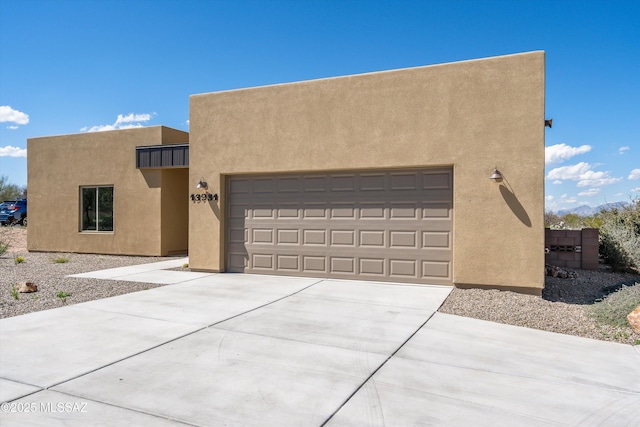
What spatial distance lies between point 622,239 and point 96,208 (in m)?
16.6

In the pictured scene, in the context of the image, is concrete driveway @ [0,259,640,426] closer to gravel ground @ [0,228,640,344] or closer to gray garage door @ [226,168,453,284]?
gravel ground @ [0,228,640,344]

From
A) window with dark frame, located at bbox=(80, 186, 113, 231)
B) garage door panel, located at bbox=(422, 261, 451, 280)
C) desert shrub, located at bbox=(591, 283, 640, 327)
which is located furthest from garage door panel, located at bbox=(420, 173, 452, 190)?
window with dark frame, located at bbox=(80, 186, 113, 231)

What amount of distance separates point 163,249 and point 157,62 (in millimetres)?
6593

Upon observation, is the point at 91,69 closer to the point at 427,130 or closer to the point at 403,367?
the point at 427,130

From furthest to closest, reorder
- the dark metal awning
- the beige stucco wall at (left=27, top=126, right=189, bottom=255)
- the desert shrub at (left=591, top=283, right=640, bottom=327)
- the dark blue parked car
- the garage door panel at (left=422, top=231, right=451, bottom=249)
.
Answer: the dark blue parked car → the beige stucco wall at (left=27, top=126, right=189, bottom=255) → the dark metal awning → the garage door panel at (left=422, top=231, right=451, bottom=249) → the desert shrub at (left=591, top=283, right=640, bottom=327)

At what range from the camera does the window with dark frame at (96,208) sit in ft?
47.8

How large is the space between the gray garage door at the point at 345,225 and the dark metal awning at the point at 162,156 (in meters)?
3.23

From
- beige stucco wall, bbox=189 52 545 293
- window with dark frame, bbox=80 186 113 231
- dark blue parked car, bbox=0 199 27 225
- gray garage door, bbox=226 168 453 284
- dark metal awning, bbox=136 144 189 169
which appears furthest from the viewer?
dark blue parked car, bbox=0 199 27 225

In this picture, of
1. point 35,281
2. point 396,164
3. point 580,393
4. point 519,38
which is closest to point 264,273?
point 396,164

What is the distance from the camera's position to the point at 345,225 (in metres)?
9.36

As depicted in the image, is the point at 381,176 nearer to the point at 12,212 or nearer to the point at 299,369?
the point at 299,369

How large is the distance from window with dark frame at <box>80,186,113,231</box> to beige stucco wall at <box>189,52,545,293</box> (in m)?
6.79

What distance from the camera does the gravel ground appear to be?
603 cm

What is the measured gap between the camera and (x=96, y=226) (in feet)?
48.5
